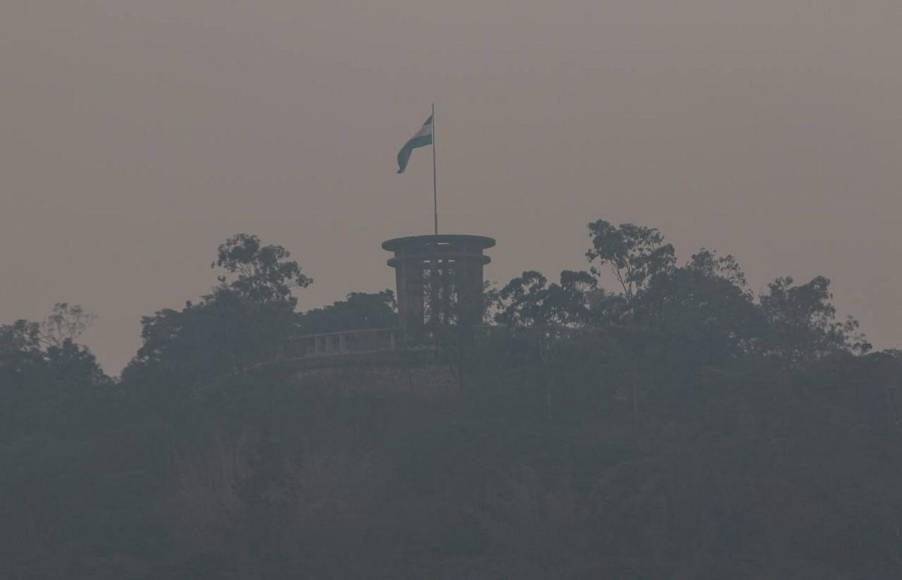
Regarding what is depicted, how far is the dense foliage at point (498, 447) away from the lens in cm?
4828

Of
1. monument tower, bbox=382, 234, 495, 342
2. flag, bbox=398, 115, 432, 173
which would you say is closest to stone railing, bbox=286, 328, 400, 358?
monument tower, bbox=382, 234, 495, 342

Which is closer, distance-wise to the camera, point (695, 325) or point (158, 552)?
point (158, 552)

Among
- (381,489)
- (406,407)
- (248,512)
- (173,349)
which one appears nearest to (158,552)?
(248,512)

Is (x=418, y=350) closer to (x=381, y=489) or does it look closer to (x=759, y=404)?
(x=381, y=489)

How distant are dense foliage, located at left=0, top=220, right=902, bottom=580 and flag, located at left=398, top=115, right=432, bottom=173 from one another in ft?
18.7

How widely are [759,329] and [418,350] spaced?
12.1 meters

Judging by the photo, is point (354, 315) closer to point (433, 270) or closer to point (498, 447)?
point (433, 270)

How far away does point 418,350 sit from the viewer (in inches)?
2376

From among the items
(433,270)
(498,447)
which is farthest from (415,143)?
(498,447)

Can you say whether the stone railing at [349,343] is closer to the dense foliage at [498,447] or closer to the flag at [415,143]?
the dense foliage at [498,447]

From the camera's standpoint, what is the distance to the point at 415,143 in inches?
2522

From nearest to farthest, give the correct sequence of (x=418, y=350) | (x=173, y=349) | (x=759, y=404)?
(x=759, y=404) → (x=418, y=350) → (x=173, y=349)

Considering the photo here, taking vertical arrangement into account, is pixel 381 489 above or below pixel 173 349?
below

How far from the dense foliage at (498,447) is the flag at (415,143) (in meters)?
5.69
